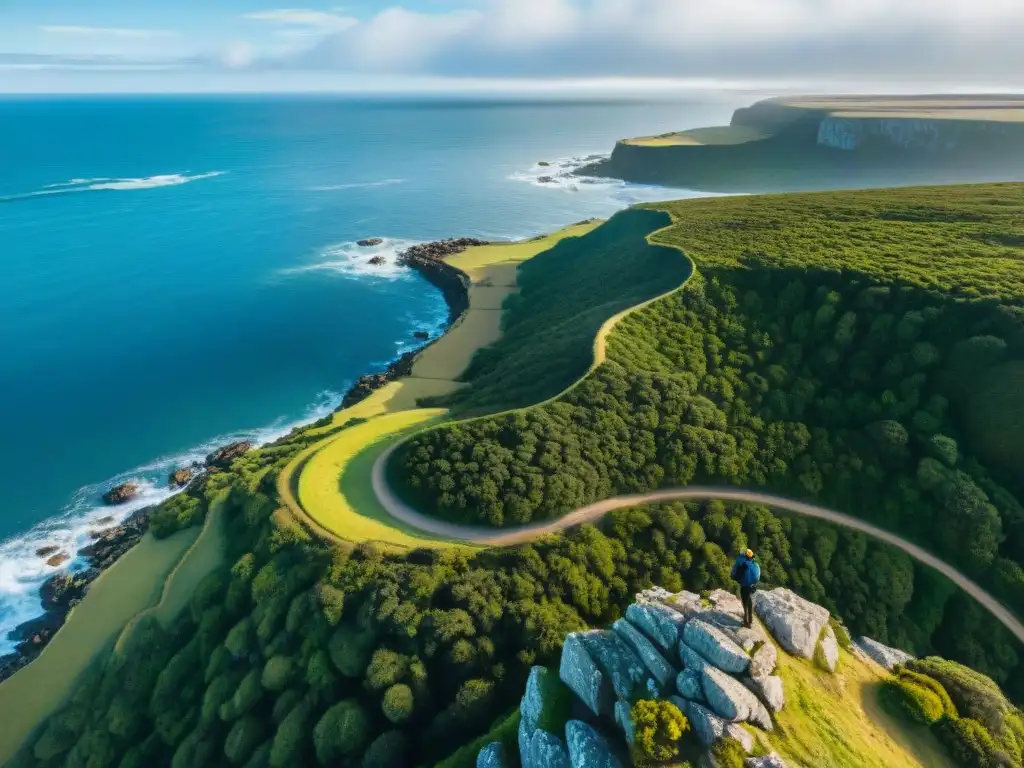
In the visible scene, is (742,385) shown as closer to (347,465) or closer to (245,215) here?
(347,465)

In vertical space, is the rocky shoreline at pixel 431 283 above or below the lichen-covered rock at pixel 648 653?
below

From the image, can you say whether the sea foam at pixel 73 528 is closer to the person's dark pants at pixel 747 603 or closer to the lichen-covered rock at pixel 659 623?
the lichen-covered rock at pixel 659 623

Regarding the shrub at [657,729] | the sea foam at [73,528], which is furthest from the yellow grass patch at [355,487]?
the sea foam at [73,528]

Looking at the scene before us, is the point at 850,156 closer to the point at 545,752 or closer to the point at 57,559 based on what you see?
the point at 545,752

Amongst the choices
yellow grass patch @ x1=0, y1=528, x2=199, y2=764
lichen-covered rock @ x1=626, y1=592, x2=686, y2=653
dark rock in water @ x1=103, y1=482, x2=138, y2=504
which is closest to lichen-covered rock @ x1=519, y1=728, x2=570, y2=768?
lichen-covered rock @ x1=626, y1=592, x2=686, y2=653

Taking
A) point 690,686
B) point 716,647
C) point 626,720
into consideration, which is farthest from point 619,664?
point 716,647

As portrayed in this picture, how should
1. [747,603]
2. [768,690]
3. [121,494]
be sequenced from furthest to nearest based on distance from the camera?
[121,494] → [747,603] → [768,690]

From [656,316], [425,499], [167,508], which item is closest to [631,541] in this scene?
[425,499]
